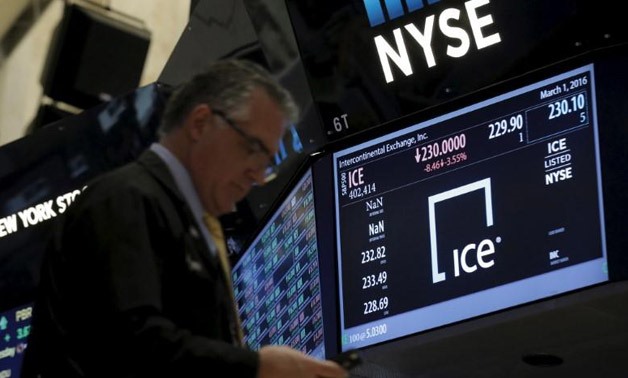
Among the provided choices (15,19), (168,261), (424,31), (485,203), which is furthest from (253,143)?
(15,19)

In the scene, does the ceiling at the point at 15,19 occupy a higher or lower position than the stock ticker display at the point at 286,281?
higher

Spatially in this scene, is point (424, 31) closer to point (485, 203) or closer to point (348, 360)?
point (485, 203)

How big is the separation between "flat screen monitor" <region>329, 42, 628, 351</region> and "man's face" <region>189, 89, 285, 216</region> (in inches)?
61.3

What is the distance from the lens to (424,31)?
4.67 metres

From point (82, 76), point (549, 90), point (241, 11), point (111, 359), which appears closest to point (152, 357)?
point (111, 359)

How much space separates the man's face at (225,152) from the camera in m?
2.59

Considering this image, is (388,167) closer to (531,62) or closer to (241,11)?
(531,62)

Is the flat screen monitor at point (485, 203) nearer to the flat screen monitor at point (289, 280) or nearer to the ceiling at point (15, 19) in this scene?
the flat screen monitor at point (289, 280)

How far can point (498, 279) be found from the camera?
4055mm

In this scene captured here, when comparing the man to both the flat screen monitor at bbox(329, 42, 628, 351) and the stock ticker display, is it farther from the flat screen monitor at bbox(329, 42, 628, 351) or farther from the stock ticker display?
the stock ticker display

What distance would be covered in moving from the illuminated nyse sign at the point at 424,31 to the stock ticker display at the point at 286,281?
54cm

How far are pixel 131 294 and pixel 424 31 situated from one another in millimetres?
2604

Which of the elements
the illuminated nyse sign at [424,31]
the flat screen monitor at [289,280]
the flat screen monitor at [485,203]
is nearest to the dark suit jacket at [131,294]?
the flat screen monitor at [485,203]

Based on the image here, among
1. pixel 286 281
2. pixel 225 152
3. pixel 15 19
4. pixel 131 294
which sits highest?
pixel 15 19
